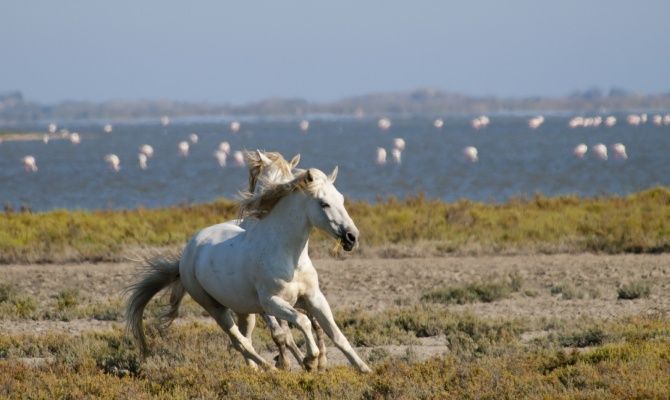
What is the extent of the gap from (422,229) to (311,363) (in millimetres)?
12630

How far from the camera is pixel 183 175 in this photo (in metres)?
60.9

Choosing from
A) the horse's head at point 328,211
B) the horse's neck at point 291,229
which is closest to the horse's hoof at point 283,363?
the horse's neck at point 291,229

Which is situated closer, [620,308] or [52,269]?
[620,308]

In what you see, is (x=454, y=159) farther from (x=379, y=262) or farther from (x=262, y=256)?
(x=262, y=256)

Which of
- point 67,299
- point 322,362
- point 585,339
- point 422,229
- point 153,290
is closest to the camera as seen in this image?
point 322,362

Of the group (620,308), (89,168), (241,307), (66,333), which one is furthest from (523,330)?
(89,168)

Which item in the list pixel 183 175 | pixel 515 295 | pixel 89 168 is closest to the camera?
pixel 515 295

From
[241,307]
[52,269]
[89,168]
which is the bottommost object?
[89,168]

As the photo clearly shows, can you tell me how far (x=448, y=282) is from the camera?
17.2 meters

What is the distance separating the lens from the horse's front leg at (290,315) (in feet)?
31.2

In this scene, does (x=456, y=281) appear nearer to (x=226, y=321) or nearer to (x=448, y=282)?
(x=448, y=282)

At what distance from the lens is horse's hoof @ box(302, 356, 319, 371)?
997cm

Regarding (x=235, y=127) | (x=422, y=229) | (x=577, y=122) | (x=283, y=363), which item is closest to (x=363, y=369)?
(x=283, y=363)

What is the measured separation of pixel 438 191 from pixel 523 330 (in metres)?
33.3
